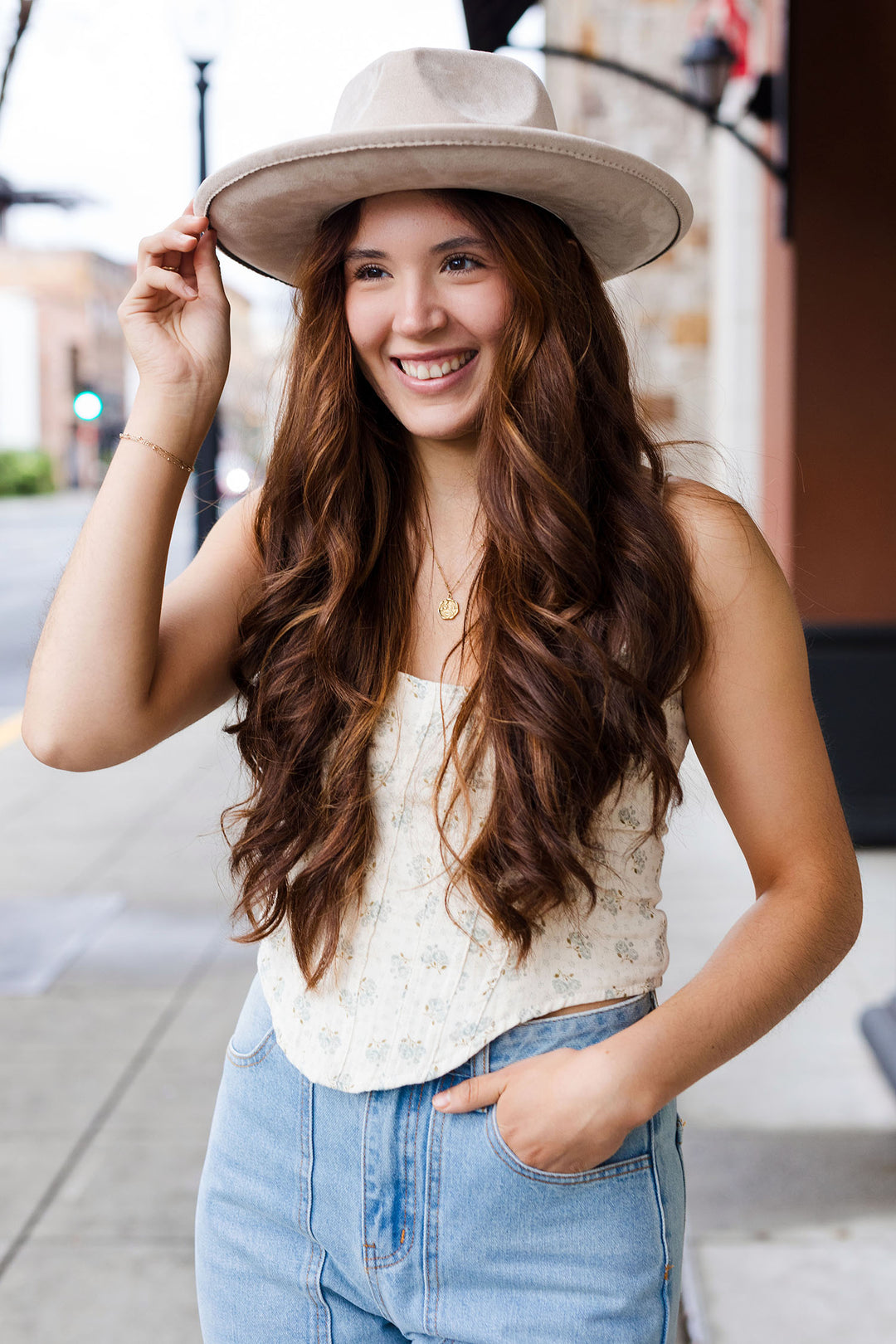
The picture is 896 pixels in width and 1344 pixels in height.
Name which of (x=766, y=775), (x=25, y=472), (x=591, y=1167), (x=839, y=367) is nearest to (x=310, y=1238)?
(x=591, y=1167)

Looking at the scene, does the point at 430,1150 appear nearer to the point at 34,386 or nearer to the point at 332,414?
the point at 332,414

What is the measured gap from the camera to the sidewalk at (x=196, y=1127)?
2.80 metres

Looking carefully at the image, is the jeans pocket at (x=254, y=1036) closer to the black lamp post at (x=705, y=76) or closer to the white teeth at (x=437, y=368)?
the white teeth at (x=437, y=368)

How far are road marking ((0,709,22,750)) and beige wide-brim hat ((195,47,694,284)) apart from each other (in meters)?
7.31

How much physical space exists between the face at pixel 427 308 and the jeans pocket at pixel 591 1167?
2.36 ft

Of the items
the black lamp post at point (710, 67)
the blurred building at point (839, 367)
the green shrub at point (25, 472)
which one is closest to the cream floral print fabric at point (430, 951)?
the blurred building at point (839, 367)

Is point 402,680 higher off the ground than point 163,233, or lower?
lower

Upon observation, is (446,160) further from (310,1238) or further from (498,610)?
(310,1238)

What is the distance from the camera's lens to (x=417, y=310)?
1.38 m

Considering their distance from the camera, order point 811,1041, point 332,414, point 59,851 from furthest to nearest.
A: point 59,851 → point 811,1041 → point 332,414

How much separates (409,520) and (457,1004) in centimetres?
56

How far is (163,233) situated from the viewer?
1511 mm

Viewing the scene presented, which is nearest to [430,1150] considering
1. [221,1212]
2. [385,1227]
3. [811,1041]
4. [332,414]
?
[385,1227]

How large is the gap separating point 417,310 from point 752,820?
2.04 ft
